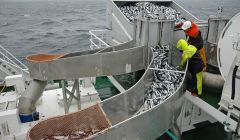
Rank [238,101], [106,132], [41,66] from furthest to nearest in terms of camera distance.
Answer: [41,66] < [238,101] < [106,132]

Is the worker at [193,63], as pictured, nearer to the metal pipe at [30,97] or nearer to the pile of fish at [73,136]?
the pile of fish at [73,136]

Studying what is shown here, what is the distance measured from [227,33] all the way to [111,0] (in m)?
6.38

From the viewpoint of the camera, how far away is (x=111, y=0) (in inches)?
378

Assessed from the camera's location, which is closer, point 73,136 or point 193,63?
point 73,136

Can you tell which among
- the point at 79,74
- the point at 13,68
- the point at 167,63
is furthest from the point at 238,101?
the point at 13,68

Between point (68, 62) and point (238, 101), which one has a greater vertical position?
point (68, 62)

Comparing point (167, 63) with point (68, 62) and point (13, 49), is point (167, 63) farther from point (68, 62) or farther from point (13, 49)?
point (13, 49)

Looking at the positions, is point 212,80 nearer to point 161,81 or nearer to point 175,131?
point 161,81

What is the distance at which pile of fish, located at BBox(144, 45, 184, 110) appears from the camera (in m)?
5.07

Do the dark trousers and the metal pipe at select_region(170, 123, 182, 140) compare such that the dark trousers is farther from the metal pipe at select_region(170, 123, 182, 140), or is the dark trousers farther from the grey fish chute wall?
the metal pipe at select_region(170, 123, 182, 140)

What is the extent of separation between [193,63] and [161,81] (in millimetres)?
956

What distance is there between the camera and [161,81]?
5.64 meters

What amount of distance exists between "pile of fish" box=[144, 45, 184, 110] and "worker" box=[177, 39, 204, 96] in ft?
1.10

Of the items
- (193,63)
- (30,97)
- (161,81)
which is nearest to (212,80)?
(193,63)
